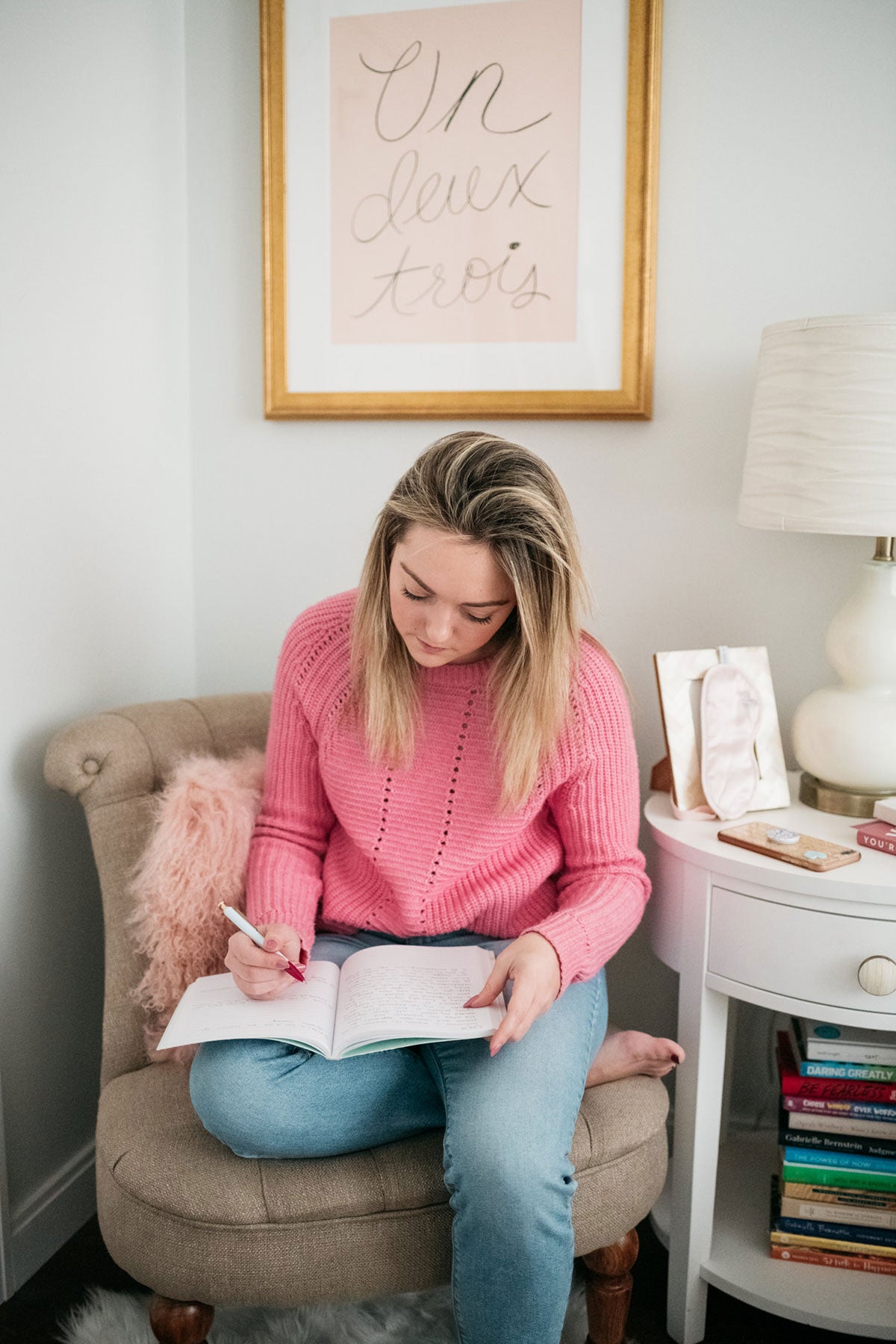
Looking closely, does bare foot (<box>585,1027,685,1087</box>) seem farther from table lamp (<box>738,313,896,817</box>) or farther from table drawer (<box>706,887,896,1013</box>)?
table lamp (<box>738,313,896,817</box>)

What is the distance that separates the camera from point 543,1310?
97 cm

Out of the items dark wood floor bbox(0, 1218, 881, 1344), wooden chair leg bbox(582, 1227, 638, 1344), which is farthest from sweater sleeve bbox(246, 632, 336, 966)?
dark wood floor bbox(0, 1218, 881, 1344)

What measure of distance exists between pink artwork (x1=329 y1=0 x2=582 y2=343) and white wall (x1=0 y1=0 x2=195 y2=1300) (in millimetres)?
307

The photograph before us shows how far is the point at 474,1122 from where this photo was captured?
39.8 inches

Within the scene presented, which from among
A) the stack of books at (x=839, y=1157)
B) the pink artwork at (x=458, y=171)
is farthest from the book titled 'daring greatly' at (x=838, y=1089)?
the pink artwork at (x=458, y=171)

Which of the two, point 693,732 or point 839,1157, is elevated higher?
point 693,732

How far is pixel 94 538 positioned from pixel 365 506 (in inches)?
17.4

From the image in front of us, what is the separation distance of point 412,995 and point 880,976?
0.52 metres

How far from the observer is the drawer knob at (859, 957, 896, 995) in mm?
1126

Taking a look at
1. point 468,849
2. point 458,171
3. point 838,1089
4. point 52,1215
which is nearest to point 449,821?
point 468,849

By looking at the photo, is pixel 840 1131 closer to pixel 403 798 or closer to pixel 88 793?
pixel 403 798

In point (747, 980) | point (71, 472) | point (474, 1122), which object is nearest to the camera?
point (474, 1122)

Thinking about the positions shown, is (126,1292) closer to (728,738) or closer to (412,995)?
(412,995)

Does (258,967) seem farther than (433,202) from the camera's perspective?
No
